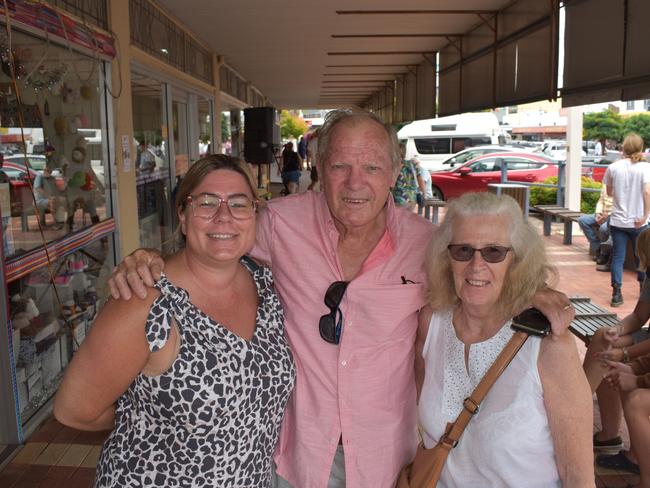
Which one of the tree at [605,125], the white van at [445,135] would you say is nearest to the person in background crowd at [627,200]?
the white van at [445,135]

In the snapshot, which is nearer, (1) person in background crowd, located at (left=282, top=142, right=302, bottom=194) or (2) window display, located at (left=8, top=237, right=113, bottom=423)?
(2) window display, located at (left=8, top=237, right=113, bottom=423)

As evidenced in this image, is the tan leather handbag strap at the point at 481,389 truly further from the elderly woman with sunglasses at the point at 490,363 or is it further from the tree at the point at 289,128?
the tree at the point at 289,128

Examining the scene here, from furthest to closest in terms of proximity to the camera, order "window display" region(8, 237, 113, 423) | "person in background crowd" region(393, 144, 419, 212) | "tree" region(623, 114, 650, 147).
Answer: "tree" region(623, 114, 650, 147)
"person in background crowd" region(393, 144, 419, 212)
"window display" region(8, 237, 113, 423)

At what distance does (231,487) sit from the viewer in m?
1.65

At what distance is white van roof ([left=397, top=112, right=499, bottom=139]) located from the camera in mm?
22906

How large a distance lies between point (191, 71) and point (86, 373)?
289 inches

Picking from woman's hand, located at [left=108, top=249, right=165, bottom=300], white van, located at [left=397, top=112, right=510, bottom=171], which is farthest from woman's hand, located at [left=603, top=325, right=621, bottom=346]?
white van, located at [left=397, top=112, right=510, bottom=171]

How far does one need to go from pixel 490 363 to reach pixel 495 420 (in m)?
0.16

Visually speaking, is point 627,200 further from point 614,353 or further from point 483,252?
point 483,252

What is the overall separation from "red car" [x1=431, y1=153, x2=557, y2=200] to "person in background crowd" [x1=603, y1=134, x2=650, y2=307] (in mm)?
9272

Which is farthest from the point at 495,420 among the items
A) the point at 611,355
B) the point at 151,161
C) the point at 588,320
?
the point at 151,161

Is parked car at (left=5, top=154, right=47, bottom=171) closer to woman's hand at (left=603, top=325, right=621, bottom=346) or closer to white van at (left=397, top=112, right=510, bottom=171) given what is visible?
woman's hand at (left=603, top=325, right=621, bottom=346)

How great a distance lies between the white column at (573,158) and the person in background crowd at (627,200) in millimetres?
4592

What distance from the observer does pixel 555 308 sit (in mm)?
1678
